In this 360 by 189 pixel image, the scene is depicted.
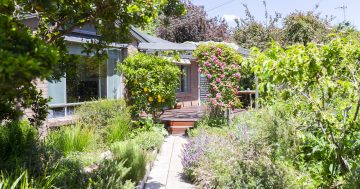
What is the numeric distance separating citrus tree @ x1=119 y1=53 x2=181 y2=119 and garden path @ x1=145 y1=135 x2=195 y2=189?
212 cm

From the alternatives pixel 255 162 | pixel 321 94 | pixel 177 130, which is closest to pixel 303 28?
pixel 177 130

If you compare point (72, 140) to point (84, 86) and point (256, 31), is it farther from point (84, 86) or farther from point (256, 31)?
point (256, 31)

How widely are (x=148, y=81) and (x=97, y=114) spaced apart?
2237 mm

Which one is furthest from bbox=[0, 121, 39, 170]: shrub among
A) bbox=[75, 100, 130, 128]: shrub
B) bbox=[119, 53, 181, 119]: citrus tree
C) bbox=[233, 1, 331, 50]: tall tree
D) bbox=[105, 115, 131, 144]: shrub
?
bbox=[233, 1, 331, 50]: tall tree

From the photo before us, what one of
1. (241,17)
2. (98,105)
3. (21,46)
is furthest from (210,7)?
(21,46)

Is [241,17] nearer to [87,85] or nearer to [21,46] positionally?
[87,85]

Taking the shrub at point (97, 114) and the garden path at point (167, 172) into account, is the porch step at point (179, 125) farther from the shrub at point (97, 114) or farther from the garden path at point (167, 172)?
the shrub at point (97, 114)

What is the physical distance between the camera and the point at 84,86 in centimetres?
1104

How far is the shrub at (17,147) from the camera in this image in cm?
490

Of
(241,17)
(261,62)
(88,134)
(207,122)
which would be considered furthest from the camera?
(241,17)

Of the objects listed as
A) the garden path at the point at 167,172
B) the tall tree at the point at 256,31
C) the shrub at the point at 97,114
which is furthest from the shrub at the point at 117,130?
the tall tree at the point at 256,31

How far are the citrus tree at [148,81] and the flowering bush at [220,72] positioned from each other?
1.13 meters

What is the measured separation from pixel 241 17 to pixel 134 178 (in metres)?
22.6

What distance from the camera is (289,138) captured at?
18.4 ft
